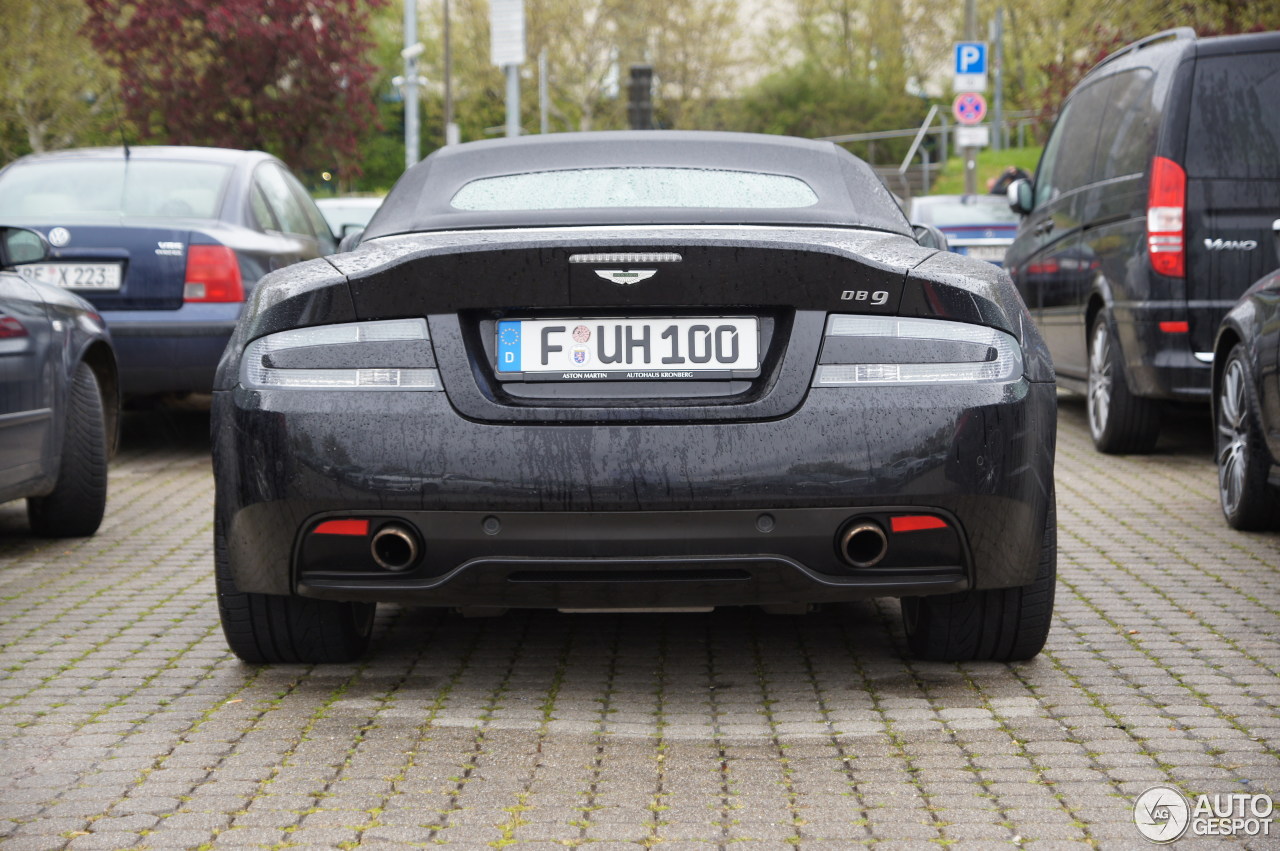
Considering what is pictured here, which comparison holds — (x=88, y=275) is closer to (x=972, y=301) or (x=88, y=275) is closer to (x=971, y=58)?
(x=972, y=301)

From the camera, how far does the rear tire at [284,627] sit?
174 inches

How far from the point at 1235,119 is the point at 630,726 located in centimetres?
563

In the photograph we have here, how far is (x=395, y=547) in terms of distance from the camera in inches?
156

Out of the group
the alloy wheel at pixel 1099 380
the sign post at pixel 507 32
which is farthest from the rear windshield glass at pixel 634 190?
the sign post at pixel 507 32

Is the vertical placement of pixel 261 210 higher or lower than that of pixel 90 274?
higher

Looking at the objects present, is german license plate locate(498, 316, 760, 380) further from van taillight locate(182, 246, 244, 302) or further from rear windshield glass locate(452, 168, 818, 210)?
van taillight locate(182, 246, 244, 302)

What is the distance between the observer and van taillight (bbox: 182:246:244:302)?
29.5 feet

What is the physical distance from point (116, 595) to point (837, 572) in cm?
284

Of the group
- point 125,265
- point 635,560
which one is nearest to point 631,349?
point 635,560

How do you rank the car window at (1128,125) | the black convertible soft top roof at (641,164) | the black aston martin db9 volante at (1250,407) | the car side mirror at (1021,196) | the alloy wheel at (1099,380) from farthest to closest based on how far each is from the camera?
the car side mirror at (1021,196)
the alloy wheel at (1099,380)
the car window at (1128,125)
the black aston martin db9 volante at (1250,407)
the black convertible soft top roof at (641,164)

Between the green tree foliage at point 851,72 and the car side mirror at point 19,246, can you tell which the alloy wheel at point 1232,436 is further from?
the green tree foliage at point 851,72

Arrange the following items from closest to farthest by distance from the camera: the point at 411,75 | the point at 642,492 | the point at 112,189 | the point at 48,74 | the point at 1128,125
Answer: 1. the point at 642,492
2. the point at 1128,125
3. the point at 112,189
4. the point at 411,75
5. the point at 48,74

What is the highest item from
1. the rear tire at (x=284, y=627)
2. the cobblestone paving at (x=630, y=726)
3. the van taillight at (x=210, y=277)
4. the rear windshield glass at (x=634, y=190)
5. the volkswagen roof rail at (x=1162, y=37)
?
the volkswagen roof rail at (x=1162, y=37)

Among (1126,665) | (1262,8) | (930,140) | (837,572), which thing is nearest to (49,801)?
(837,572)
